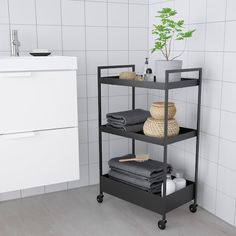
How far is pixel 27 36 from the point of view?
230 centimetres

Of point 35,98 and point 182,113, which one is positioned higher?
point 35,98

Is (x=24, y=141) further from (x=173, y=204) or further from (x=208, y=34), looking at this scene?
(x=208, y=34)

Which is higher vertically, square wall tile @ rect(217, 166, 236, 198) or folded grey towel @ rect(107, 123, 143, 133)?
folded grey towel @ rect(107, 123, 143, 133)

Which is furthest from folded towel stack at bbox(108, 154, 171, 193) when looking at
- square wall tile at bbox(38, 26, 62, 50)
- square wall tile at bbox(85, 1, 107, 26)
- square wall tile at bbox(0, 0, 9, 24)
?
square wall tile at bbox(0, 0, 9, 24)

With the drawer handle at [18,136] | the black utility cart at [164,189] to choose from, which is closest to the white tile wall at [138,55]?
the black utility cart at [164,189]

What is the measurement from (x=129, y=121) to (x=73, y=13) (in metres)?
0.85

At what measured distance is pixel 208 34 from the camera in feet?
6.91

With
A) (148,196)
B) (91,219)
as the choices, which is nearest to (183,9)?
(148,196)

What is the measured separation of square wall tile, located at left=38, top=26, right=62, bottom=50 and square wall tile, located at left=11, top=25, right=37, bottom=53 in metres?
0.04

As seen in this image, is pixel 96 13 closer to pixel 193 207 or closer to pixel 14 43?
pixel 14 43

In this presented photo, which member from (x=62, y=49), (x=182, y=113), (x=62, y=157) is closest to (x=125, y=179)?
(x=62, y=157)

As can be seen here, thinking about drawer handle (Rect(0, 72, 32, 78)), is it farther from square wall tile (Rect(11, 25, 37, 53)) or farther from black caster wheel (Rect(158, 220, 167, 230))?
black caster wheel (Rect(158, 220, 167, 230))

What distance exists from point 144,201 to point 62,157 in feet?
1.78

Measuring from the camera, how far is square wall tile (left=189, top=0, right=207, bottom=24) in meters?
2.13
